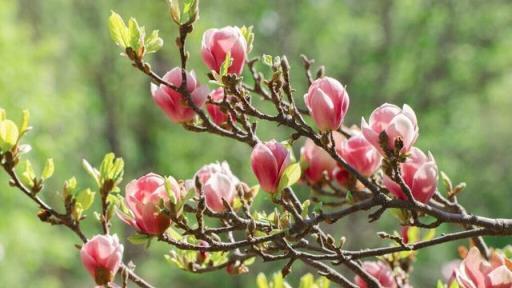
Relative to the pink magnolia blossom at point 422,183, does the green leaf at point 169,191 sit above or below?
below

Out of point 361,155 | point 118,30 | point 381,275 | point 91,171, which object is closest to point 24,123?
point 91,171

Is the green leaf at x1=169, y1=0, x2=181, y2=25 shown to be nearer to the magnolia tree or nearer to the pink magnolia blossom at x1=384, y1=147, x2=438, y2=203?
the magnolia tree

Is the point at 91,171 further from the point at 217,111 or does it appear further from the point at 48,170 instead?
the point at 217,111

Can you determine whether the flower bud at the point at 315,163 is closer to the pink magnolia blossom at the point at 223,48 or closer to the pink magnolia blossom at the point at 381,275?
the pink magnolia blossom at the point at 381,275

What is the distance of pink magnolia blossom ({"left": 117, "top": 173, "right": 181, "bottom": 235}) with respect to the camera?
1.29 meters

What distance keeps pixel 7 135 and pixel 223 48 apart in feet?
1.44

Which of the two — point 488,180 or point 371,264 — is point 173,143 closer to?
point 488,180

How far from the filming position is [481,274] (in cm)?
119

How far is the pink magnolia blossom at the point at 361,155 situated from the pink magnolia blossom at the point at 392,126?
0.26 meters

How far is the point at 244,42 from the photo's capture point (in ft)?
4.82

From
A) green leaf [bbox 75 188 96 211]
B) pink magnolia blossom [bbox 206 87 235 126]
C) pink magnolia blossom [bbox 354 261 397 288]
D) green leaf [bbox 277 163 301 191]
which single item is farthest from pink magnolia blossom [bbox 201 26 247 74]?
pink magnolia blossom [bbox 354 261 397 288]

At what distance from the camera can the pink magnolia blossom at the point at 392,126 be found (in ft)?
4.15

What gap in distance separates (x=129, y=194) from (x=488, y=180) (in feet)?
42.4

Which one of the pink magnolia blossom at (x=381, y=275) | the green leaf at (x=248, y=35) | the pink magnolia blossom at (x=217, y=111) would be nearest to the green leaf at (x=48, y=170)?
the pink magnolia blossom at (x=217, y=111)
